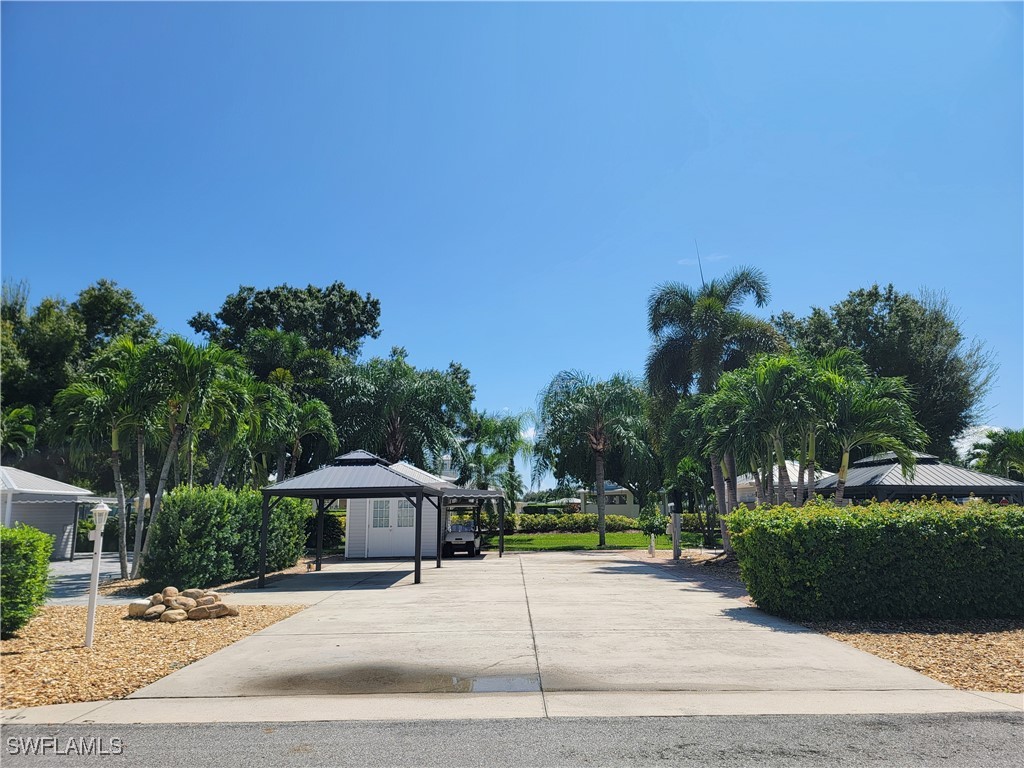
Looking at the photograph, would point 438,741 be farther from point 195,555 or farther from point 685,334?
point 685,334

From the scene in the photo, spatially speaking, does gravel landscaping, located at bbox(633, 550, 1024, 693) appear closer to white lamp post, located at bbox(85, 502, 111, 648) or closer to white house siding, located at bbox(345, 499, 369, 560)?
white lamp post, located at bbox(85, 502, 111, 648)

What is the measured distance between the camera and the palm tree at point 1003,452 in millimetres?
28953

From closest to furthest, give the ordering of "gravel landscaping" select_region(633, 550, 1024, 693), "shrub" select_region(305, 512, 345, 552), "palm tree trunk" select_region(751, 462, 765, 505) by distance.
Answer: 1. "gravel landscaping" select_region(633, 550, 1024, 693)
2. "palm tree trunk" select_region(751, 462, 765, 505)
3. "shrub" select_region(305, 512, 345, 552)

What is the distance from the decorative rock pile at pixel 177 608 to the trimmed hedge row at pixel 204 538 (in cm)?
282

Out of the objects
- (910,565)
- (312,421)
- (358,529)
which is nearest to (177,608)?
(910,565)

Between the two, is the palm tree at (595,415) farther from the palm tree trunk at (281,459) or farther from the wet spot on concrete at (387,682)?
the wet spot on concrete at (387,682)

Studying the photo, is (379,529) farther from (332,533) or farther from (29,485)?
(29,485)

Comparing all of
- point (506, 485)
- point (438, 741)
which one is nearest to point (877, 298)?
point (506, 485)

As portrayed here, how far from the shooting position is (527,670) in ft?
23.5

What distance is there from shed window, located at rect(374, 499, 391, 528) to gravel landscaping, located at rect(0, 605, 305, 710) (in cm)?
1313

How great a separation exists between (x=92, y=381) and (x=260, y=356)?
14.3 metres

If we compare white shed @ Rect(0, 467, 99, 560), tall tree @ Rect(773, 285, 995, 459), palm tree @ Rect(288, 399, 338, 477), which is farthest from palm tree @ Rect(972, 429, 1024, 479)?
white shed @ Rect(0, 467, 99, 560)

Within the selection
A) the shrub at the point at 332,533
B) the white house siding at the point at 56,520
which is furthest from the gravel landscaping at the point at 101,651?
the shrub at the point at 332,533

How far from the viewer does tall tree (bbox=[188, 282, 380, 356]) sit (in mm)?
40344
